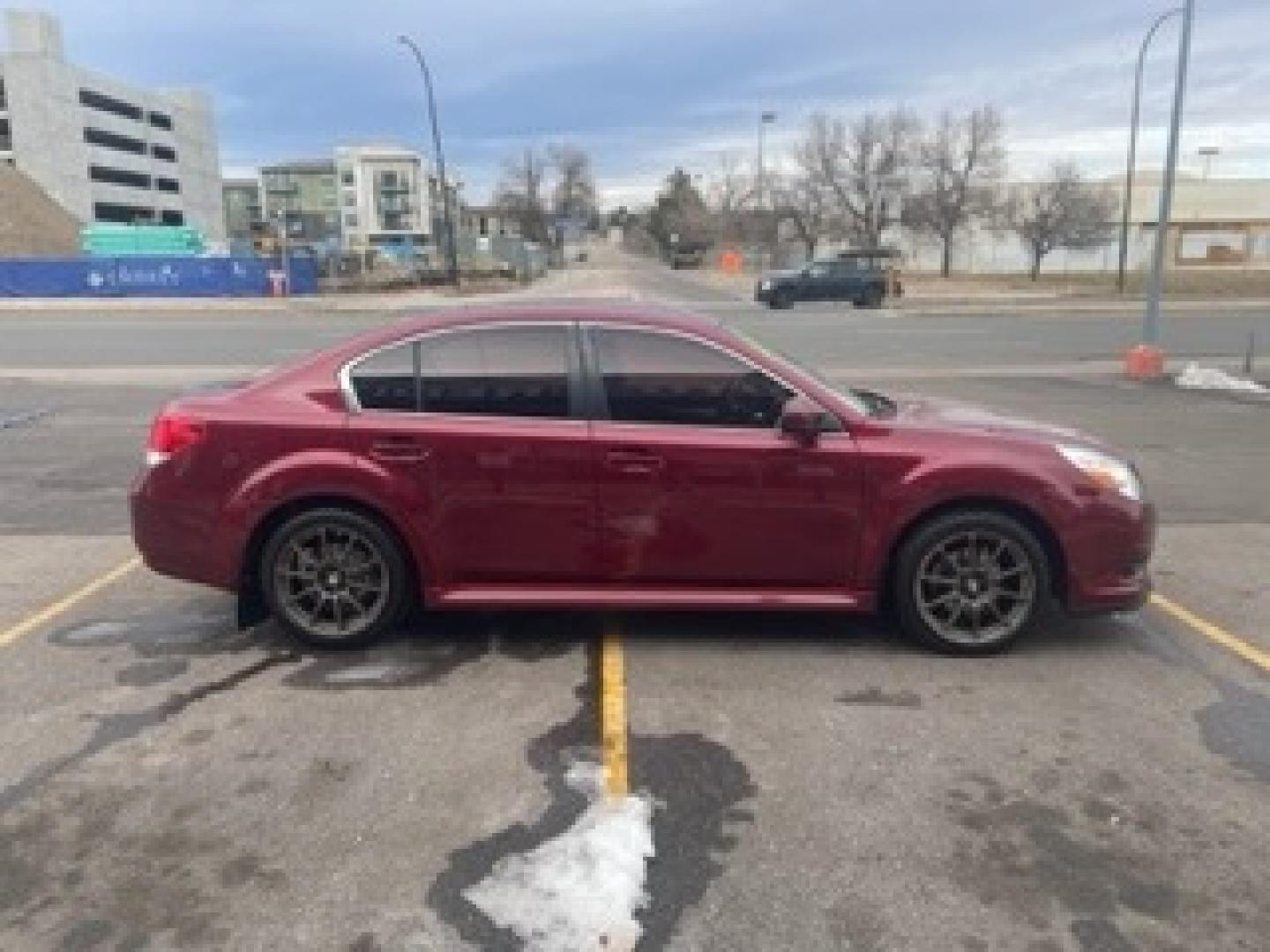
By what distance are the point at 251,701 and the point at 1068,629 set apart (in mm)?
3820

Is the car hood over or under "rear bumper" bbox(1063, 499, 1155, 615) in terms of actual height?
over

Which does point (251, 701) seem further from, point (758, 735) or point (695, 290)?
point (695, 290)

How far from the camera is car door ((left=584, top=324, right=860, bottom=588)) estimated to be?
15.3 feet

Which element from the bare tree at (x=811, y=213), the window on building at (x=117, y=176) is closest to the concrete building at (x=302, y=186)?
the window on building at (x=117, y=176)

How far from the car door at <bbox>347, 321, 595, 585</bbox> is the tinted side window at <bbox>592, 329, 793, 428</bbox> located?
0.18 metres

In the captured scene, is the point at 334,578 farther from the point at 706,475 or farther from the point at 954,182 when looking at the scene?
the point at 954,182

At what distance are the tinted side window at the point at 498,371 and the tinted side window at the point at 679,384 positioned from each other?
213mm

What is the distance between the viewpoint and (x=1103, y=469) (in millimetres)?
4805

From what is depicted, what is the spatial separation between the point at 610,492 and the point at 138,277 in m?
46.7

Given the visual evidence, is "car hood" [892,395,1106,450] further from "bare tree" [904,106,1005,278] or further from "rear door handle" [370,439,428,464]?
"bare tree" [904,106,1005,278]

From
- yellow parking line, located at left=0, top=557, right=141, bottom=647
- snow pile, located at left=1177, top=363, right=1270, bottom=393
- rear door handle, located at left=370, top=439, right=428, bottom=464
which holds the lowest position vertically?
snow pile, located at left=1177, top=363, right=1270, bottom=393

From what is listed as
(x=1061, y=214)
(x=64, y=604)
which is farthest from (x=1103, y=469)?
(x=1061, y=214)

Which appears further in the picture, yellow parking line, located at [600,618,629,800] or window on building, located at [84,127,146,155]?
window on building, located at [84,127,146,155]

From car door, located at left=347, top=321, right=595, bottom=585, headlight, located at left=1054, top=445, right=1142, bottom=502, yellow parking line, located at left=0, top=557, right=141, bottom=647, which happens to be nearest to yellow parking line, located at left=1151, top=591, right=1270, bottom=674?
headlight, located at left=1054, top=445, right=1142, bottom=502
